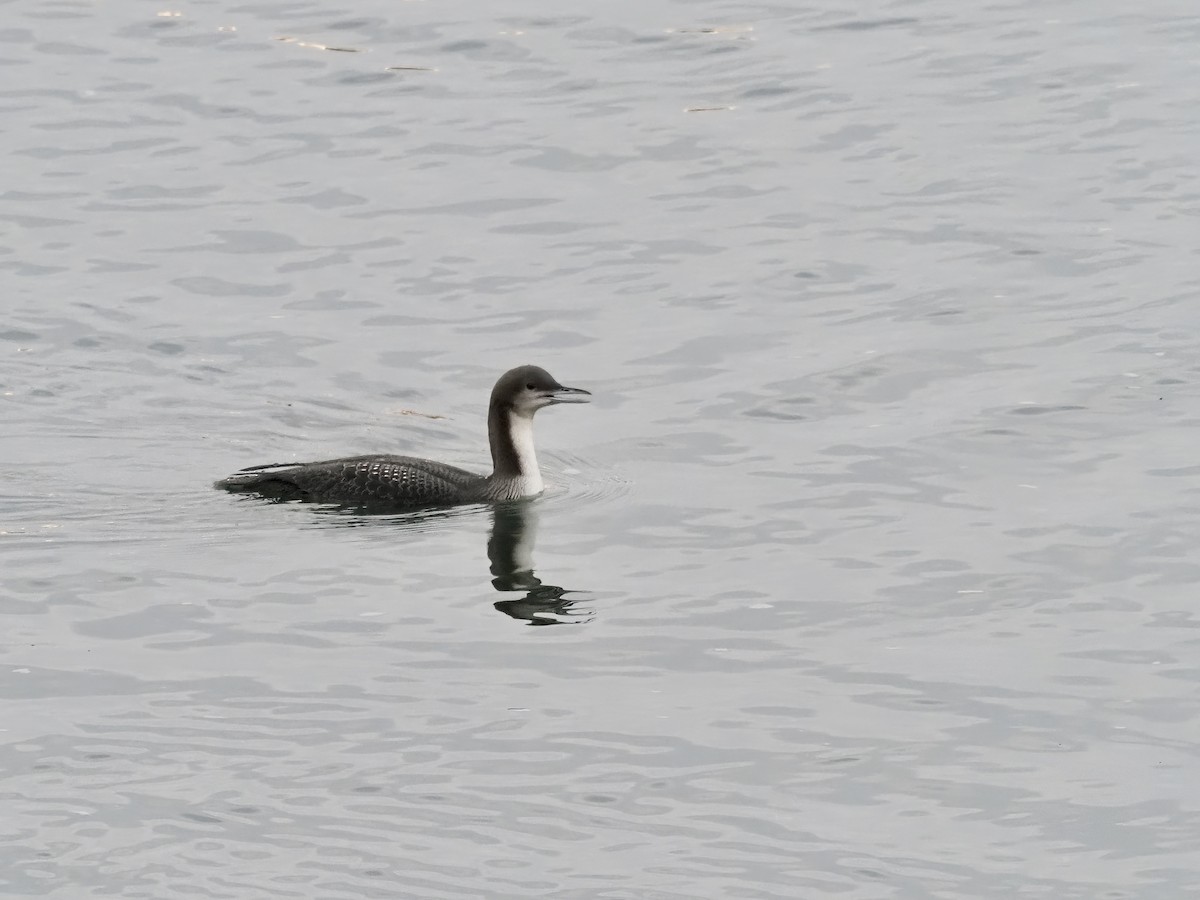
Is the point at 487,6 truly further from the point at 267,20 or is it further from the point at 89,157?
the point at 89,157

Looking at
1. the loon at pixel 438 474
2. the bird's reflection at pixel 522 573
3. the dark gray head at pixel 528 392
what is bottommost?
the bird's reflection at pixel 522 573

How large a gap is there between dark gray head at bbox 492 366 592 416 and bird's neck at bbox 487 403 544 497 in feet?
0.16

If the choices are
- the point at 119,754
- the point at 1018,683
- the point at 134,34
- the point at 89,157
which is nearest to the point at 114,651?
the point at 119,754

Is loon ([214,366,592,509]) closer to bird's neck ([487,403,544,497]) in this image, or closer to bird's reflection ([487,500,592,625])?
bird's neck ([487,403,544,497])

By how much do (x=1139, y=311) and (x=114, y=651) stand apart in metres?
9.35

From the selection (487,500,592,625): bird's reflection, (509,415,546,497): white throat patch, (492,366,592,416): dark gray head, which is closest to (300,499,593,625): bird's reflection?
(487,500,592,625): bird's reflection

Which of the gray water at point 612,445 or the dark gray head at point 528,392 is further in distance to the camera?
the dark gray head at point 528,392

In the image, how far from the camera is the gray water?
10.0 meters

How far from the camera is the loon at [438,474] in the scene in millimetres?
15156

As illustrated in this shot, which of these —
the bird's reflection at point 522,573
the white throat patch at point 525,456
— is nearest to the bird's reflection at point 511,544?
the bird's reflection at point 522,573

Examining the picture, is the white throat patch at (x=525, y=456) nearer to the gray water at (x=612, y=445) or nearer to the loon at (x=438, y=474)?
the loon at (x=438, y=474)

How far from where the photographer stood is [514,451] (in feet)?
51.3

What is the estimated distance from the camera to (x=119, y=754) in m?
10.5

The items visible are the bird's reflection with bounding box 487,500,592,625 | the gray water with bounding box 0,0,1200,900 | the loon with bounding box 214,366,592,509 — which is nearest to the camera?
the gray water with bounding box 0,0,1200,900
